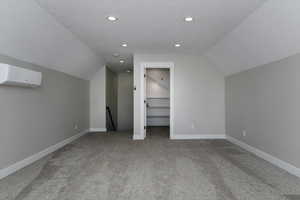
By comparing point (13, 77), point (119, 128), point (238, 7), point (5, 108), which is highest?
point (238, 7)

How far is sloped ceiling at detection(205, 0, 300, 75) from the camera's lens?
231cm

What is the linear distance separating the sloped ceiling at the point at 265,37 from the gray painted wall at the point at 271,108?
0.17m

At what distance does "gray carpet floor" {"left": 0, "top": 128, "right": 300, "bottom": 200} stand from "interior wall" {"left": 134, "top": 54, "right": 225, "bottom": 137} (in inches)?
49.3

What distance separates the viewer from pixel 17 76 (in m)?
2.61

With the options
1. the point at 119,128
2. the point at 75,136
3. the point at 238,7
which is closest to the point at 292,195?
the point at 238,7

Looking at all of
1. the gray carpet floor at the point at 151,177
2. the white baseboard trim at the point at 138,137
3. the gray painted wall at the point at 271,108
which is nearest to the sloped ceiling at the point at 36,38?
the gray carpet floor at the point at 151,177

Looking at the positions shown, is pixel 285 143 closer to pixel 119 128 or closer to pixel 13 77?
pixel 13 77

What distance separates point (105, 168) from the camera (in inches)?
117

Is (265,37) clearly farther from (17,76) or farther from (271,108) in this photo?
(17,76)

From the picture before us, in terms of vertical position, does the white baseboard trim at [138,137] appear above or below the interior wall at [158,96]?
below

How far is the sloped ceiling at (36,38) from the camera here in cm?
228

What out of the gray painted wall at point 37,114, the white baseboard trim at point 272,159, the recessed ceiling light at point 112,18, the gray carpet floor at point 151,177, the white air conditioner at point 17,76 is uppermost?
the recessed ceiling light at point 112,18

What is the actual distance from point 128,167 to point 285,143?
2.49m

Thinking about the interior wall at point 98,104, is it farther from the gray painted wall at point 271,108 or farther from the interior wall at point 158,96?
the gray painted wall at point 271,108
